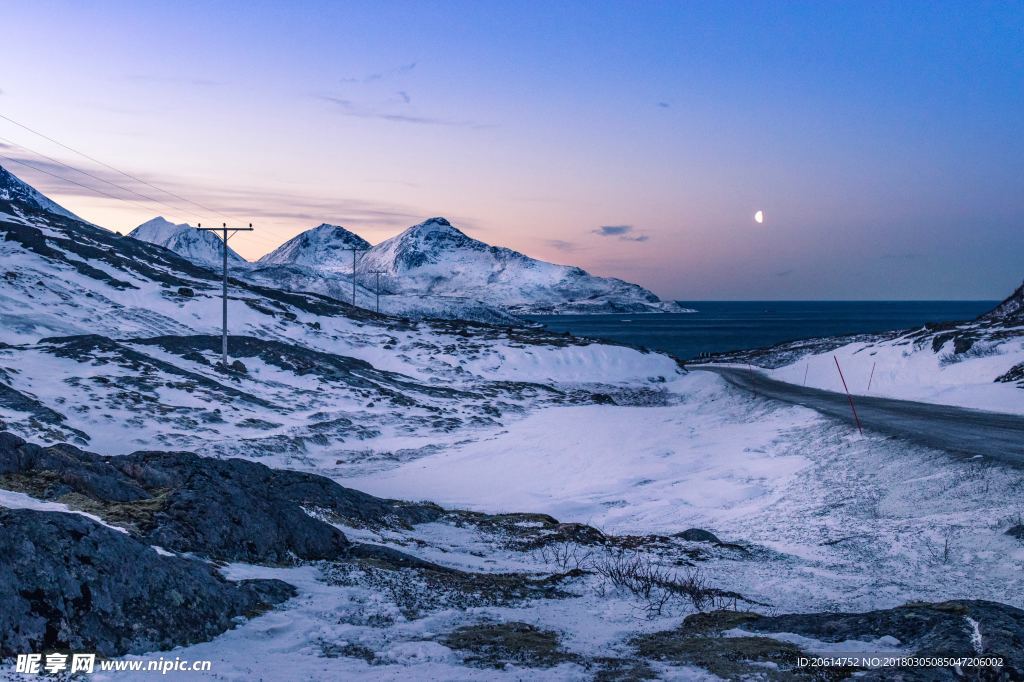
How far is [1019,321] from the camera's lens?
43.5 metres

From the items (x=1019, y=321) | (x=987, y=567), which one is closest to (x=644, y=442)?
(x=987, y=567)

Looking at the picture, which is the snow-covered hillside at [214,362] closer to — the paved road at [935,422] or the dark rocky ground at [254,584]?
the dark rocky ground at [254,584]

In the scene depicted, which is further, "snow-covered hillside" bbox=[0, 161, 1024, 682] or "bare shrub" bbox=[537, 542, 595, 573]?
"bare shrub" bbox=[537, 542, 595, 573]

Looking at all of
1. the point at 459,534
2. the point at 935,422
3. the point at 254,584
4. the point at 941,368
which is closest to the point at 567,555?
the point at 459,534

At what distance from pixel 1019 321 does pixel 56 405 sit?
54948 millimetres

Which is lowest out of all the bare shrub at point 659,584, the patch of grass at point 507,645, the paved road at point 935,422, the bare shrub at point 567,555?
the bare shrub at point 567,555

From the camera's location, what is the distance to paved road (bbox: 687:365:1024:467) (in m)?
19.5

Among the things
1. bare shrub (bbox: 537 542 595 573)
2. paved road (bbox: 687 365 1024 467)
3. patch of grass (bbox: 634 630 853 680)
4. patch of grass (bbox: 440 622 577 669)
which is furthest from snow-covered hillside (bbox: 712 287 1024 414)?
patch of grass (bbox: 440 622 577 669)

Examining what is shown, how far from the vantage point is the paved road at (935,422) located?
1945 centimetres

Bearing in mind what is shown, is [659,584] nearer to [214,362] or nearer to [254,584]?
[254,584]

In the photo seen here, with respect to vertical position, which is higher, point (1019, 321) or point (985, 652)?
point (1019, 321)

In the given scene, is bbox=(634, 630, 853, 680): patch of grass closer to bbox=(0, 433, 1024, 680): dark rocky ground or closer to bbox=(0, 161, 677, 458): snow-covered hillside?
bbox=(0, 433, 1024, 680): dark rocky ground

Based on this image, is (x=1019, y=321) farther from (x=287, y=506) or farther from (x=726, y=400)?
→ (x=287, y=506)

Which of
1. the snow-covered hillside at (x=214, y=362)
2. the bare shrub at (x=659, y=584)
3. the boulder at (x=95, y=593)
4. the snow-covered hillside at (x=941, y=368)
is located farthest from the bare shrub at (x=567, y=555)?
the snow-covered hillside at (x=941, y=368)
